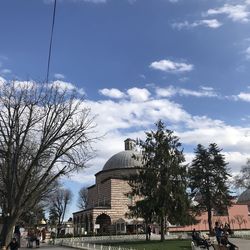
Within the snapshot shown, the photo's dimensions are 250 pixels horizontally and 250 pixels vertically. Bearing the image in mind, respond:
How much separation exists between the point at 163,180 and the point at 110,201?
31.4 meters

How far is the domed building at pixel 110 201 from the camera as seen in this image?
69.1m

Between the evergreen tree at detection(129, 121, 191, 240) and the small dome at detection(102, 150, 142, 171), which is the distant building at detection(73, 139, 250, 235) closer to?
the small dome at detection(102, 150, 142, 171)

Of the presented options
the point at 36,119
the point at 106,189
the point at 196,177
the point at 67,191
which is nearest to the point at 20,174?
the point at 36,119

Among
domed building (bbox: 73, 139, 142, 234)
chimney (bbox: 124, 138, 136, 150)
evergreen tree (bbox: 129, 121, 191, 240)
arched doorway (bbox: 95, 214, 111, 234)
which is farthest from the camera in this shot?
chimney (bbox: 124, 138, 136, 150)

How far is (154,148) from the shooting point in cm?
4375

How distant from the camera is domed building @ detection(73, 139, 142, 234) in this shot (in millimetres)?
69125

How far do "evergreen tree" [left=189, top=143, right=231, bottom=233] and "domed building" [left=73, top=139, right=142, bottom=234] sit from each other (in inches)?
374

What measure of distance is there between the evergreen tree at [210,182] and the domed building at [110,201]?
9.49m

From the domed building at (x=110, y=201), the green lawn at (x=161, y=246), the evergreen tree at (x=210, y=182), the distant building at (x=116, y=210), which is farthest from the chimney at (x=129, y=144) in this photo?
the green lawn at (x=161, y=246)

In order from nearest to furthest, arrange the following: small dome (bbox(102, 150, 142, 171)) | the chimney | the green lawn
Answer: the green lawn, small dome (bbox(102, 150, 142, 171)), the chimney

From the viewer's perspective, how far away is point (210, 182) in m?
59.4

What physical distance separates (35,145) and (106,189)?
45201 millimetres

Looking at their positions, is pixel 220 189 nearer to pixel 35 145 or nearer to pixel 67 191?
pixel 35 145

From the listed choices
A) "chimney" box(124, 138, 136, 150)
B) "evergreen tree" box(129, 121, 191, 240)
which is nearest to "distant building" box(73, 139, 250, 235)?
"chimney" box(124, 138, 136, 150)
